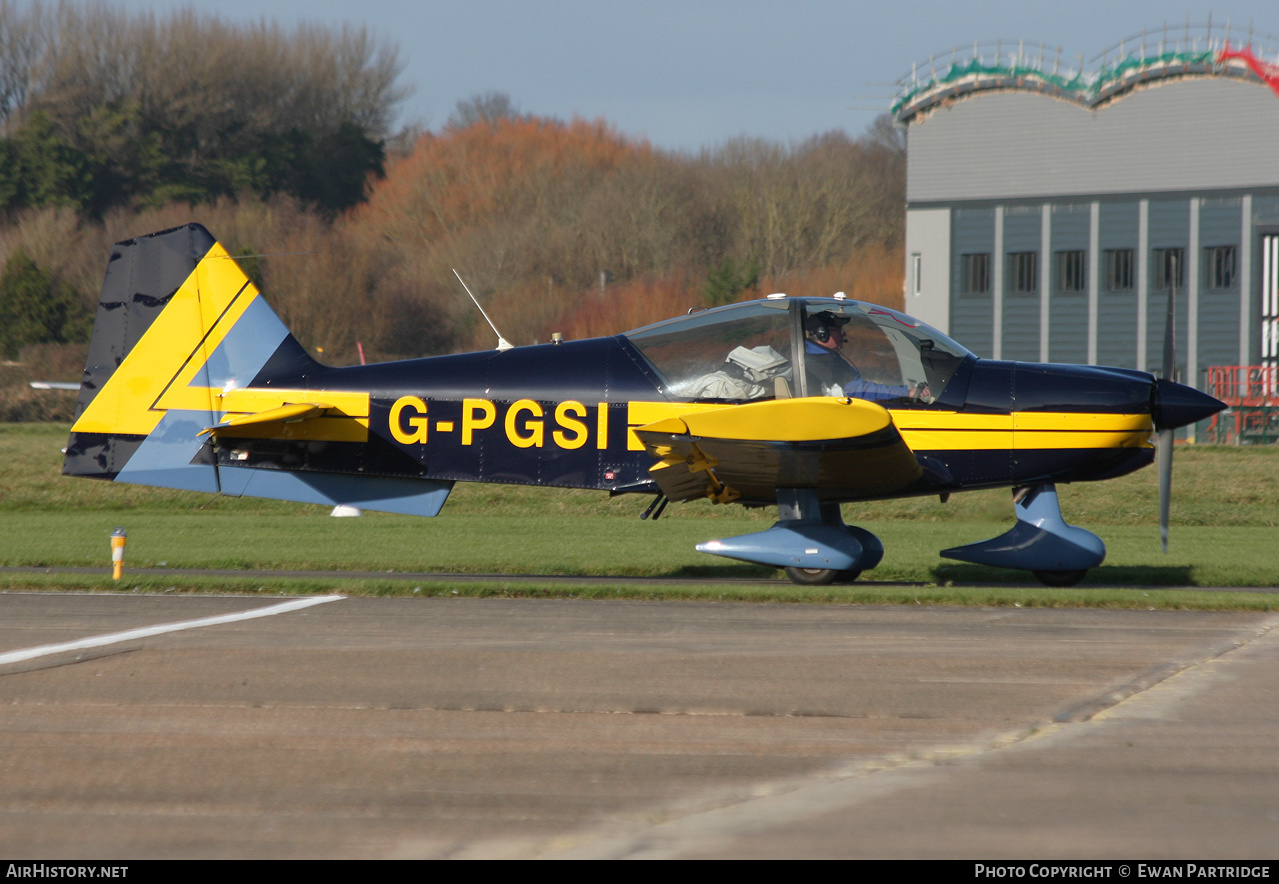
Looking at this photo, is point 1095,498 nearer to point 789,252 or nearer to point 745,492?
point 745,492

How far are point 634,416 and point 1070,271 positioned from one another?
116ft

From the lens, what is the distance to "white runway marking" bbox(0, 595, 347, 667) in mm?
A: 7105

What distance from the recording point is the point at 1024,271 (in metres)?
42.3

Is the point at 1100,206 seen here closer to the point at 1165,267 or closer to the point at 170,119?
the point at 1165,267

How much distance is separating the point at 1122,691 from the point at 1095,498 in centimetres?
1516

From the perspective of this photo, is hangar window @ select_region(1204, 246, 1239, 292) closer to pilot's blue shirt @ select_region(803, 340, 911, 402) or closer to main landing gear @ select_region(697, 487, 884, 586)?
main landing gear @ select_region(697, 487, 884, 586)

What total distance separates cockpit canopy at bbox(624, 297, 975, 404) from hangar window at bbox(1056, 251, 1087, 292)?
34104 millimetres

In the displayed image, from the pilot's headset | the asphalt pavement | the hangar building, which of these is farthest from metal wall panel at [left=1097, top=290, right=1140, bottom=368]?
the asphalt pavement

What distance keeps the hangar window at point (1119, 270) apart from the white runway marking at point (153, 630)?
36.8 m

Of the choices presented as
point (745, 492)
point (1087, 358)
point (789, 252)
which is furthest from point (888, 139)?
point (745, 492)

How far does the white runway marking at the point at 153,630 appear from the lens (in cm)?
711

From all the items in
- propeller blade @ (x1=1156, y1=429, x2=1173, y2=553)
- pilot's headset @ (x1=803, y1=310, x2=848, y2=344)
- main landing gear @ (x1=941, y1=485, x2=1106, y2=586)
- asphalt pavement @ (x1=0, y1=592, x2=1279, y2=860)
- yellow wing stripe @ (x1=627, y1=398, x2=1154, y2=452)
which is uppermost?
pilot's headset @ (x1=803, y1=310, x2=848, y2=344)

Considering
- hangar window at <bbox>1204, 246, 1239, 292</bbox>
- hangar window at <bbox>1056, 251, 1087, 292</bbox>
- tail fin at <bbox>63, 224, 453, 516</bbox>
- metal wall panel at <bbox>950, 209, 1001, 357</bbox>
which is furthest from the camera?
metal wall panel at <bbox>950, 209, 1001, 357</bbox>

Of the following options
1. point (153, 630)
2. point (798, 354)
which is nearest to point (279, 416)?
point (153, 630)
